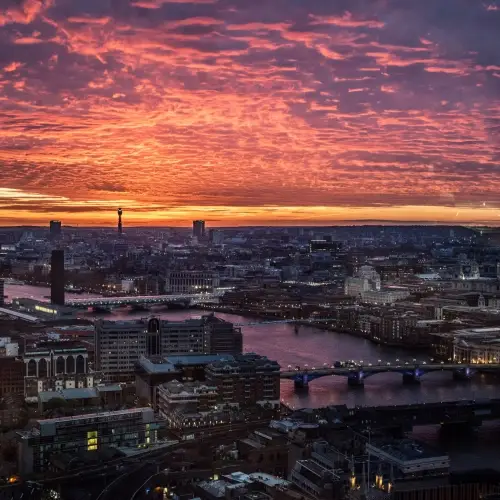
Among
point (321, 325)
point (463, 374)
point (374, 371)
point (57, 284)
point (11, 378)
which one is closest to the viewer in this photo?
point (11, 378)

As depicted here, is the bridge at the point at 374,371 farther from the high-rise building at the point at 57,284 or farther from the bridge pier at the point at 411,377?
the high-rise building at the point at 57,284

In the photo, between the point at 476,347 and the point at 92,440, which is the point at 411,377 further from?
the point at 92,440

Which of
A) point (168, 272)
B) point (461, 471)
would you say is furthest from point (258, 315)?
point (461, 471)

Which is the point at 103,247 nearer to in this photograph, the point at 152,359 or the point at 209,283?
the point at 209,283

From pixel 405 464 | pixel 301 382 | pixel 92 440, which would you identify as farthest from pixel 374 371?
pixel 405 464

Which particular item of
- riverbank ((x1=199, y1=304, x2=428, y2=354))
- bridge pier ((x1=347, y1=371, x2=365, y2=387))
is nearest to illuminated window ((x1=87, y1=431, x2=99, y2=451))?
bridge pier ((x1=347, y1=371, x2=365, y2=387))

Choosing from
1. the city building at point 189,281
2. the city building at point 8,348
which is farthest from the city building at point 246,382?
the city building at point 189,281
